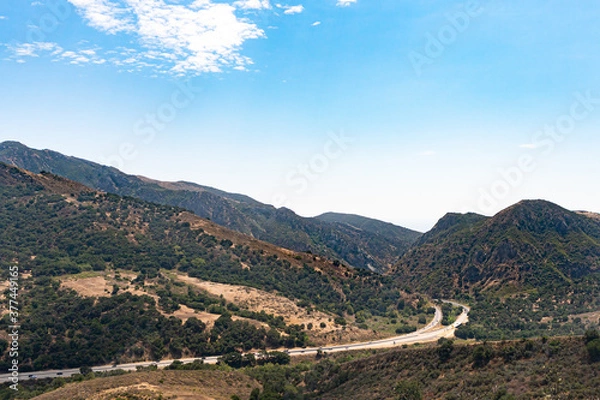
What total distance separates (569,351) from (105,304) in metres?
83.9

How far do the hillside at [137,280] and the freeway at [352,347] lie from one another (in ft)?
8.50

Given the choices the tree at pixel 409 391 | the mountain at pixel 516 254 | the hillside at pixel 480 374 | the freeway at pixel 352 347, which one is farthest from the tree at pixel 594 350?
the mountain at pixel 516 254

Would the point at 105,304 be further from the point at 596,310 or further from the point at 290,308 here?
the point at 596,310

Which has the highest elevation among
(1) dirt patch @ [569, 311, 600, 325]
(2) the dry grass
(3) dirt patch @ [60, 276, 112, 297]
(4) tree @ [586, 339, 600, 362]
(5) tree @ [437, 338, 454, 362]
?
(4) tree @ [586, 339, 600, 362]

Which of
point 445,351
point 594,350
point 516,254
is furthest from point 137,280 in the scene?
point 516,254

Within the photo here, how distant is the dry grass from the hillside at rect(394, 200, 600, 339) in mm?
67429

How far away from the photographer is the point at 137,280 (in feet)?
→ 338

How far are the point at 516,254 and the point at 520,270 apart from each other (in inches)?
329

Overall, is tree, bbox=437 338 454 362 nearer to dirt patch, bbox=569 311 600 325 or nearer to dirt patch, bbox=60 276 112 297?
dirt patch, bbox=569 311 600 325

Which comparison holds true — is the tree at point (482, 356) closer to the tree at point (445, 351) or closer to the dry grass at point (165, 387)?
the tree at point (445, 351)

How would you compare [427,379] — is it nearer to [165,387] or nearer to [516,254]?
[165,387]

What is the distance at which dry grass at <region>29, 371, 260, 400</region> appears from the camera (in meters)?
39.9

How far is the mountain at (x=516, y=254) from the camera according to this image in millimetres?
137250

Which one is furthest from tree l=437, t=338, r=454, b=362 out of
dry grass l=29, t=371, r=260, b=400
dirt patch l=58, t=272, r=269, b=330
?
dirt patch l=58, t=272, r=269, b=330
